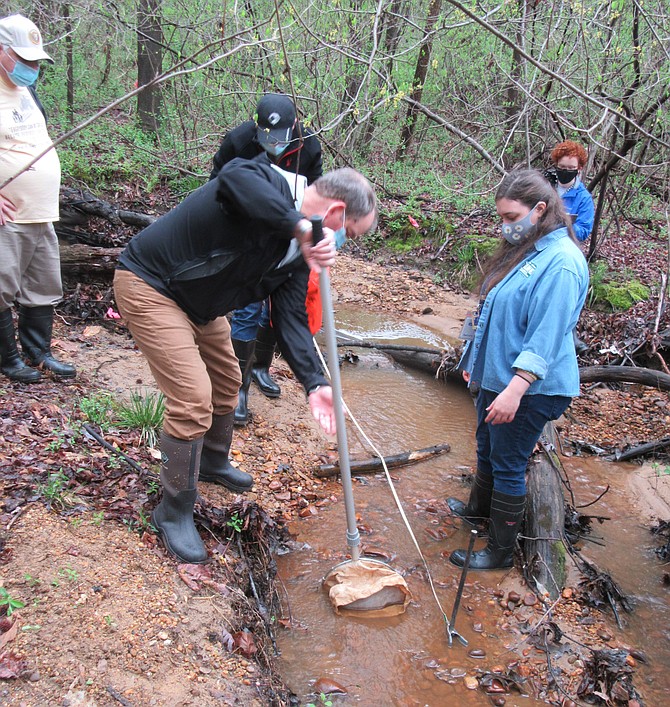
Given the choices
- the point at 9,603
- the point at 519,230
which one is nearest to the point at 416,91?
the point at 519,230

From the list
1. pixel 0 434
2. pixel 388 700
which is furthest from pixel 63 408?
pixel 388 700

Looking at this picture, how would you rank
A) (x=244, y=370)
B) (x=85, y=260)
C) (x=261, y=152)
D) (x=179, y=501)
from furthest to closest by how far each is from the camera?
(x=85, y=260) < (x=244, y=370) < (x=261, y=152) < (x=179, y=501)

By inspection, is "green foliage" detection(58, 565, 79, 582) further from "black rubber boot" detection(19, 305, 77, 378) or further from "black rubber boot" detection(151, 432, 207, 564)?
"black rubber boot" detection(19, 305, 77, 378)

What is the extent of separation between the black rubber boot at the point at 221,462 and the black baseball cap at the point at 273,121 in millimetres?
1999

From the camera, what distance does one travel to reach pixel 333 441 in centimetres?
510

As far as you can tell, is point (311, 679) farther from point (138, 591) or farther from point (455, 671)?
point (138, 591)

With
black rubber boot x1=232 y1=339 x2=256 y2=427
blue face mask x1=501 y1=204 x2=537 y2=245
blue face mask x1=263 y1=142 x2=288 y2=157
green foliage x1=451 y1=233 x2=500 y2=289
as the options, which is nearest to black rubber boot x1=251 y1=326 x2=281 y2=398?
black rubber boot x1=232 y1=339 x2=256 y2=427

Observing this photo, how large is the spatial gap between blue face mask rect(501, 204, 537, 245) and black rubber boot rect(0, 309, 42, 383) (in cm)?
343

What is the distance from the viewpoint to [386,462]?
186 inches

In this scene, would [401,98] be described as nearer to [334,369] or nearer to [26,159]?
[26,159]

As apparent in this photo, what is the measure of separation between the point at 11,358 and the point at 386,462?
2938mm

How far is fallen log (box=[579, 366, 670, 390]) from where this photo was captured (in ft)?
17.6

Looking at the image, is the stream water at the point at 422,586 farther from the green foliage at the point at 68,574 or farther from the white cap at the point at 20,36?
the white cap at the point at 20,36

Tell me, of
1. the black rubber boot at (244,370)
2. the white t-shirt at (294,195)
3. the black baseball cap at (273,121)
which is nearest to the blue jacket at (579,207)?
the black baseball cap at (273,121)
